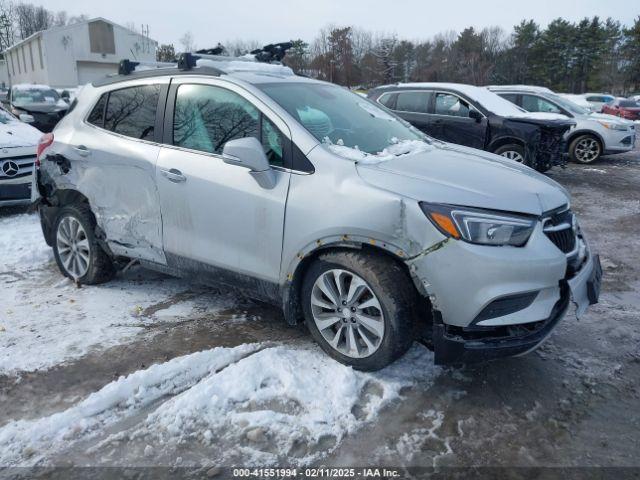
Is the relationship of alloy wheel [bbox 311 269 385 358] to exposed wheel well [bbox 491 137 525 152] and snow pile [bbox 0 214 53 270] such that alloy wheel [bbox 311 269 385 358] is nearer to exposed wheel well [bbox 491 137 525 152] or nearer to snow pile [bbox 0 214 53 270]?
snow pile [bbox 0 214 53 270]

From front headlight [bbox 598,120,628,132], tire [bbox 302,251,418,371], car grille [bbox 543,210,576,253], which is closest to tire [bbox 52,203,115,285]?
tire [bbox 302,251,418,371]

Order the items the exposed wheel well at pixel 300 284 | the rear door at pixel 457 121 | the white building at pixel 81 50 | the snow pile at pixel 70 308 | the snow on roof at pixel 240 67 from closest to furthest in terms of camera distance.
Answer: the exposed wheel well at pixel 300 284 < the snow pile at pixel 70 308 < the snow on roof at pixel 240 67 < the rear door at pixel 457 121 < the white building at pixel 81 50

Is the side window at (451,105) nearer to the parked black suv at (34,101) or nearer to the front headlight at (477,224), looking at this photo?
the front headlight at (477,224)

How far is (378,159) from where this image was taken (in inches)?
128

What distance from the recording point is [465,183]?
302cm

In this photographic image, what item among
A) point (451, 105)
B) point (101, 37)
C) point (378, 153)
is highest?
point (101, 37)

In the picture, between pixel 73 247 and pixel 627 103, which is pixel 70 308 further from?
pixel 627 103

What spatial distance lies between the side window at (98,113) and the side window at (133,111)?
60 mm

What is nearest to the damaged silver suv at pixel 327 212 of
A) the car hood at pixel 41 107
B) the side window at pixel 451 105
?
the side window at pixel 451 105

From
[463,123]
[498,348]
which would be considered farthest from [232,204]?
[463,123]

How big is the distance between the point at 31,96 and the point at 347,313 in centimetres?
1834

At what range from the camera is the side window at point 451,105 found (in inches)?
377

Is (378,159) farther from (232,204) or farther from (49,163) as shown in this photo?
(49,163)

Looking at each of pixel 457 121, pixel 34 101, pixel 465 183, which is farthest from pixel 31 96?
pixel 465 183
